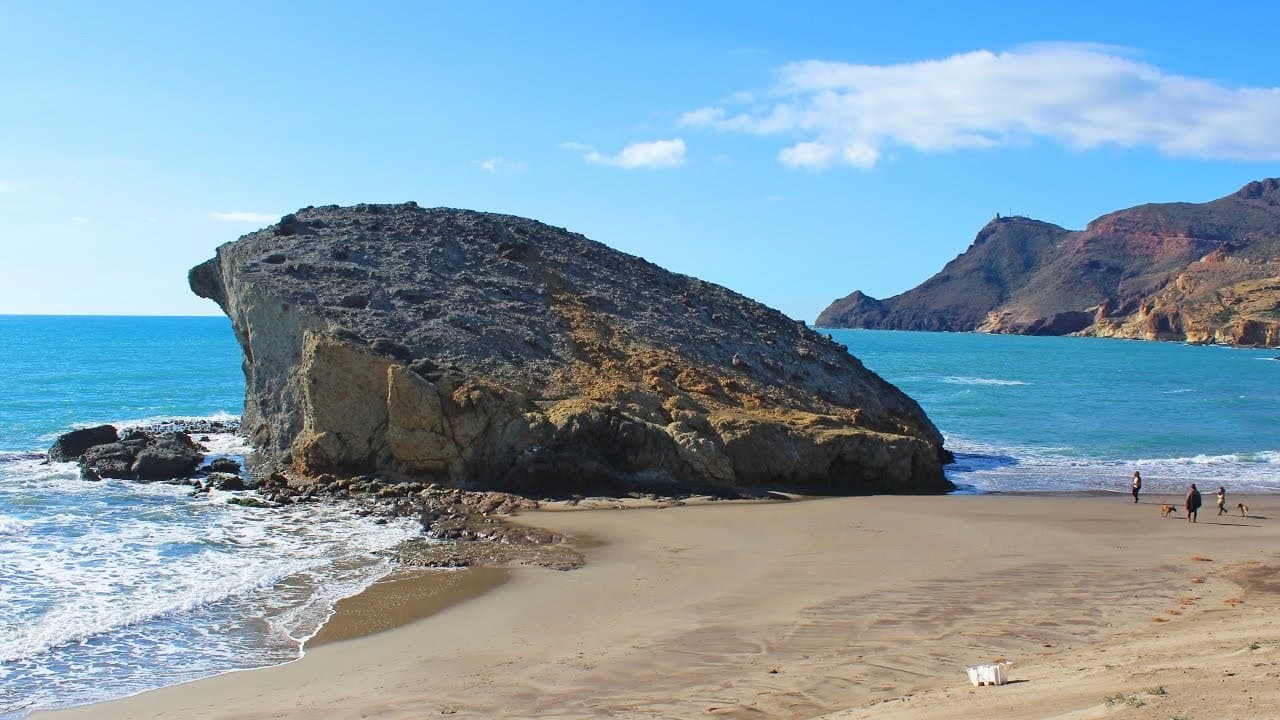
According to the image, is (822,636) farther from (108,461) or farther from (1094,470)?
(1094,470)

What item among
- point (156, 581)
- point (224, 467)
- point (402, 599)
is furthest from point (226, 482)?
point (402, 599)

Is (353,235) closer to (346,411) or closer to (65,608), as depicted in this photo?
(346,411)

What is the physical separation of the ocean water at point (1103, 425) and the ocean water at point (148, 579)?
18.0 meters

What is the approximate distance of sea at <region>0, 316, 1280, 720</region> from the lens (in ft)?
40.2

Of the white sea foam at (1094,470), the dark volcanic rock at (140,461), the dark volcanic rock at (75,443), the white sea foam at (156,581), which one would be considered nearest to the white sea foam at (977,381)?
the white sea foam at (1094,470)

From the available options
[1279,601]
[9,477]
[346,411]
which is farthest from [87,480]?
[1279,601]

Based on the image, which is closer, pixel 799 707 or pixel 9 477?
pixel 799 707

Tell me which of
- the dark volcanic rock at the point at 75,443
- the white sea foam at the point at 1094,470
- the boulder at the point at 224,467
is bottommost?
the white sea foam at the point at 1094,470

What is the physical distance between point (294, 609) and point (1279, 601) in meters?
14.1

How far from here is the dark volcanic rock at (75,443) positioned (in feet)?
90.9

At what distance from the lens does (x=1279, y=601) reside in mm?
13594

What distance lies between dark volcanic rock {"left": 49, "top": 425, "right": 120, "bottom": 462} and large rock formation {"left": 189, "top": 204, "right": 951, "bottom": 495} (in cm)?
440

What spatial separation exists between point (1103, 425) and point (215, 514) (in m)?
35.6

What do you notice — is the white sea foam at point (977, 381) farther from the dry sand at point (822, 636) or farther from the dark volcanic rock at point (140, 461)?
the dark volcanic rock at point (140, 461)
